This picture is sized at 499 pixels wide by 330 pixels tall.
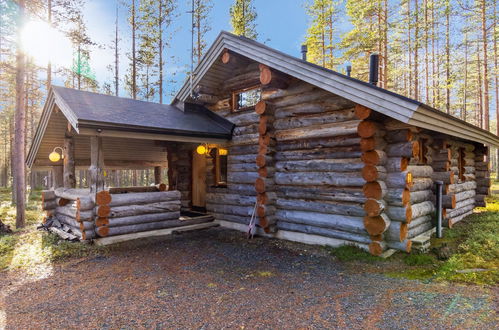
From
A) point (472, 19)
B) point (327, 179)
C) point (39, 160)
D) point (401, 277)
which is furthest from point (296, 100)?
point (472, 19)

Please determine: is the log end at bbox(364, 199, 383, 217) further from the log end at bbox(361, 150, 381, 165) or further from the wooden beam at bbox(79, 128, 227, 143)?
the wooden beam at bbox(79, 128, 227, 143)

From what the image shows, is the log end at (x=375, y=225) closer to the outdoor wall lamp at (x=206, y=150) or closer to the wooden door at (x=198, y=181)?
the outdoor wall lamp at (x=206, y=150)

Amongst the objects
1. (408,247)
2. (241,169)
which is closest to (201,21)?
(241,169)

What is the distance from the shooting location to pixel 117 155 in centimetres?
1230

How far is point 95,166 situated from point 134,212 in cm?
165

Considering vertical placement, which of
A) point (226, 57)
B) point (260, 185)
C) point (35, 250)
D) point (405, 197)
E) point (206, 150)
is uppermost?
point (226, 57)

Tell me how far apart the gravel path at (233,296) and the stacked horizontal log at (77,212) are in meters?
1.21

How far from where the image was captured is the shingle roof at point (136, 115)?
698cm

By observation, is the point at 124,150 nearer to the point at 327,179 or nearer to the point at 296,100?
the point at 296,100

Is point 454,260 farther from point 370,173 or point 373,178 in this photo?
point 370,173

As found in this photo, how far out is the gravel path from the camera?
370 centimetres

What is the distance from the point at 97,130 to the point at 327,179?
580 cm

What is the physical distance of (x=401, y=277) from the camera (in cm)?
515

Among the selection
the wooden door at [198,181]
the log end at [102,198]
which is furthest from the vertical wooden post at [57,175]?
the wooden door at [198,181]
